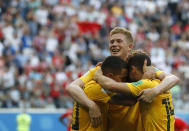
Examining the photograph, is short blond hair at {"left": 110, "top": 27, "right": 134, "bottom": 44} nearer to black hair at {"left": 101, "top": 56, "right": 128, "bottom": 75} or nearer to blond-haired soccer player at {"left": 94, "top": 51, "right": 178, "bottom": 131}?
blond-haired soccer player at {"left": 94, "top": 51, "right": 178, "bottom": 131}

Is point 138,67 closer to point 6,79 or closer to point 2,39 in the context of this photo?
point 6,79

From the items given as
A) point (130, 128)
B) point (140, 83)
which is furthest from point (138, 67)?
point (130, 128)

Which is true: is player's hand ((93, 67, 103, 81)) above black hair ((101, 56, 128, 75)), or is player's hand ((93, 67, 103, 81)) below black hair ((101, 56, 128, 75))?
below

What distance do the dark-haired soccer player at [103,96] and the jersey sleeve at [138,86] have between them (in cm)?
17

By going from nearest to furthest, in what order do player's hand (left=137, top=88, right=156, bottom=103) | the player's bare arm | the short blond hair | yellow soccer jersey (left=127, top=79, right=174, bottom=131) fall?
player's hand (left=137, top=88, right=156, bottom=103) < the player's bare arm < yellow soccer jersey (left=127, top=79, right=174, bottom=131) < the short blond hair

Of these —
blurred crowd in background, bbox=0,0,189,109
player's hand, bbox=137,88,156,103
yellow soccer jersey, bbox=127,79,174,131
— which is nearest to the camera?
player's hand, bbox=137,88,156,103

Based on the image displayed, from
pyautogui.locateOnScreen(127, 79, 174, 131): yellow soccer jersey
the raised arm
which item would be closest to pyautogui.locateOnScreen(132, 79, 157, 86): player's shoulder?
A: pyautogui.locateOnScreen(127, 79, 174, 131): yellow soccer jersey

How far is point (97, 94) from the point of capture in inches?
254

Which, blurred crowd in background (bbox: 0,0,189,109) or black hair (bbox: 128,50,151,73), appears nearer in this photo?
black hair (bbox: 128,50,151,73)

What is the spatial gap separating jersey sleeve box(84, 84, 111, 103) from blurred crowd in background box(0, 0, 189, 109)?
600cm

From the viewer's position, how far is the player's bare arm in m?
6.35

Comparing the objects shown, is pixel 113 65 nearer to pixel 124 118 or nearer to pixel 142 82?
pixel 142 82

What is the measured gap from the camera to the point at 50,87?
14.3 m

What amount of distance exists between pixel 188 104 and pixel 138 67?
9.58 metres
